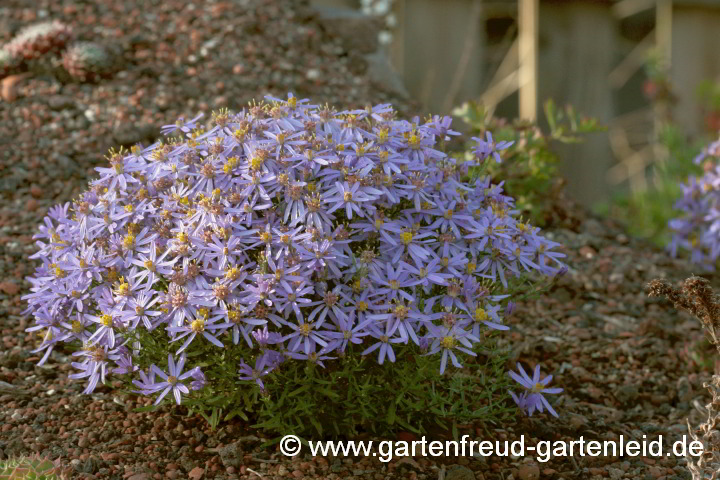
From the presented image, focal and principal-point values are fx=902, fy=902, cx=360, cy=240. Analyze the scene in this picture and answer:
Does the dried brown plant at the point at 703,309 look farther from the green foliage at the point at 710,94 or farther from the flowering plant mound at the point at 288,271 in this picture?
the green foliage at the point at 710,94

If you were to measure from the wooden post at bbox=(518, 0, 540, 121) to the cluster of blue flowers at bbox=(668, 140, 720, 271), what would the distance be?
251 centimetres

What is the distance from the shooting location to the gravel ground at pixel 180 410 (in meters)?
2.85

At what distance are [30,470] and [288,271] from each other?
2.81 feet

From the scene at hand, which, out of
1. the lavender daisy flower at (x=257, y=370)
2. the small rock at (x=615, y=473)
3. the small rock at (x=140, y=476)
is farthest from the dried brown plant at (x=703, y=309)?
the small rock at (x=140, y=476)

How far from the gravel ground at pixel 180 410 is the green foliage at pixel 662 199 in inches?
40.6

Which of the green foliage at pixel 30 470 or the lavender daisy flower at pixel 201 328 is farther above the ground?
the lavender daisy flower at pixel 201 328

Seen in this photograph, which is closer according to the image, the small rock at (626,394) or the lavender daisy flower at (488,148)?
the lavender daisy flower at (488,148)

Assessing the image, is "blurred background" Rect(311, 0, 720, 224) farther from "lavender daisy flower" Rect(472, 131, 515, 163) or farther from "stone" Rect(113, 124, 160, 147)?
"lavender daisy flower" Rect(472, 131, 515, 163)

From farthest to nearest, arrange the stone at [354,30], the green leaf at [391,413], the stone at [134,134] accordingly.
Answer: the stone at [354,30], the stone at [134,134], the green leaf at [391,413]

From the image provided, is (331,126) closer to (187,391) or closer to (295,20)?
(187,391)

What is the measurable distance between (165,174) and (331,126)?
0.55 metres

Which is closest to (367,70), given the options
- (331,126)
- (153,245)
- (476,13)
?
(476,13)

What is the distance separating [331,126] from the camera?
2920 mm

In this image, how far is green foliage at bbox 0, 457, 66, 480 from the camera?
7.64ft
